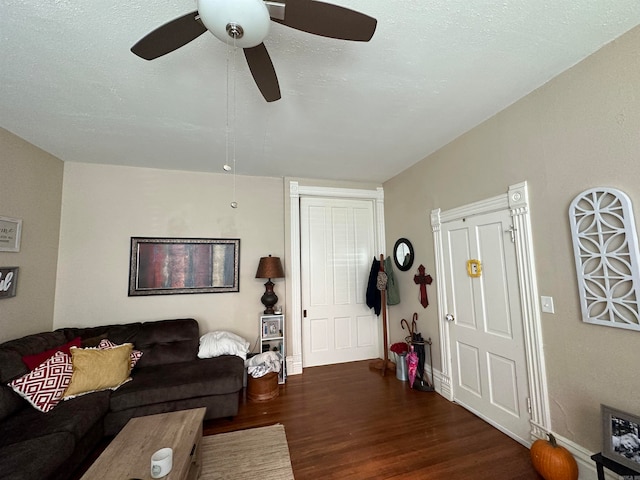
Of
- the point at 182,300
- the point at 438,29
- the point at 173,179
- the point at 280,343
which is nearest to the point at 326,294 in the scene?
the point at 280,343

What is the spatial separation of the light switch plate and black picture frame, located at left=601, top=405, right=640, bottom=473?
627mm

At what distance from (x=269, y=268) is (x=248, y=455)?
1.90 m

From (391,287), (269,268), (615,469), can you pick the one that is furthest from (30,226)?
(615,469)

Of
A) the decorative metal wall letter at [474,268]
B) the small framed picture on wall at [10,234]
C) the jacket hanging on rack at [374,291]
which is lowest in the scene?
the jacket hanging on rack at [374,291]

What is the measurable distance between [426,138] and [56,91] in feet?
10.5

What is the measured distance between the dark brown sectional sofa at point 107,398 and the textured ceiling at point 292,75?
79.5 inches

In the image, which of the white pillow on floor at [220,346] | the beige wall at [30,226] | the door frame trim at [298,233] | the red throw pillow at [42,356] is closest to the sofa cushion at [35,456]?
the red throw pillow at [42,356]

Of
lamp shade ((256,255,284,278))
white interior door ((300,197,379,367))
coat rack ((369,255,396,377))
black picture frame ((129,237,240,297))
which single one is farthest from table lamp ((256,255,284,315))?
coat rack ((369,255,396,377))

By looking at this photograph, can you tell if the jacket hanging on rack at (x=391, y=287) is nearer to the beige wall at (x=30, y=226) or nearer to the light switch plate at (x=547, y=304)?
the light switch plate at (x=547, y=304)

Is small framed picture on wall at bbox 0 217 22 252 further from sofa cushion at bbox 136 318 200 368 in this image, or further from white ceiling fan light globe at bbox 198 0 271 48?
white ceiling fan light globe at bbox 198 0 271 48

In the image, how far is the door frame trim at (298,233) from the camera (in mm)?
3711

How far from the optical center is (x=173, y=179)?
3545 millimetres

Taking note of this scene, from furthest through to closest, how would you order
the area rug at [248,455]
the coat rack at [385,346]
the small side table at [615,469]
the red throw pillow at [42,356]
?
the coat rack at [385,346] → the red throw pillow at [42,356] → the area rug at [248,455] → the small side table at [615,469]

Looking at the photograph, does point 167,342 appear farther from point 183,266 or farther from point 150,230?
point 150,230
